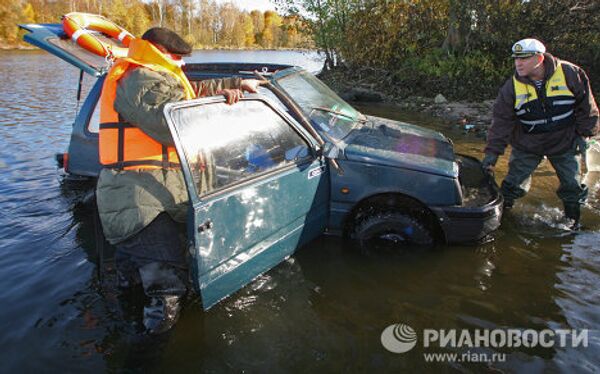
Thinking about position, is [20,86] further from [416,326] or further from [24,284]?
[416,326]

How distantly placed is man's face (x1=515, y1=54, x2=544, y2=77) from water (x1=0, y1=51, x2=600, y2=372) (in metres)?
1.79

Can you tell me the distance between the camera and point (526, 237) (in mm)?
4543

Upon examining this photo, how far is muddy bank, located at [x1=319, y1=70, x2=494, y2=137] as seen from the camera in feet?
35.7

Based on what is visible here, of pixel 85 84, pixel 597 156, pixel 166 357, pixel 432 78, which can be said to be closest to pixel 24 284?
pixel 166 357

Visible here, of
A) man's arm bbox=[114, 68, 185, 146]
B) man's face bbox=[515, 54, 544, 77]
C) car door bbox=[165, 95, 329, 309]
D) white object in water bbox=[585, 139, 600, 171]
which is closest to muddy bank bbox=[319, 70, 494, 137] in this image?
white object in water bbox=[585, 139, 600, 171]

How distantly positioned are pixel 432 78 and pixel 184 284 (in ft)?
45.8

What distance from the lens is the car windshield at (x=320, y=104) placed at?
161 inches

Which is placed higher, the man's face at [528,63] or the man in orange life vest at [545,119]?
the man's face at [528,63]

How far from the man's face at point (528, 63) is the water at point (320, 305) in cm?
179

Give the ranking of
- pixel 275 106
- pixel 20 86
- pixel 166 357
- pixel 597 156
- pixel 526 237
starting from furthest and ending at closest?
pixel 20 86 < pixel 597 156 < pixel 526 237 < pixel 275 106 < pixel 166 357

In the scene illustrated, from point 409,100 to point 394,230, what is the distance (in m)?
11.5

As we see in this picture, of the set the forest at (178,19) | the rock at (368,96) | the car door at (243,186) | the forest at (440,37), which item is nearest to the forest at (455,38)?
the forest at (440,37)

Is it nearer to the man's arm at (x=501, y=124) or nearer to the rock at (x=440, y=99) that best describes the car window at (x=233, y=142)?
the man's arm at (x=501, y=124)

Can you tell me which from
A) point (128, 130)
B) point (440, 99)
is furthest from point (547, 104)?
point (440, 99)
